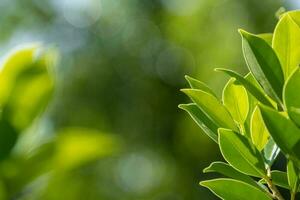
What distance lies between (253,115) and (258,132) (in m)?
0.02

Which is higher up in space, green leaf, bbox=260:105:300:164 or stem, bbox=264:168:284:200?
green leaf, bbox=260:105:300:164

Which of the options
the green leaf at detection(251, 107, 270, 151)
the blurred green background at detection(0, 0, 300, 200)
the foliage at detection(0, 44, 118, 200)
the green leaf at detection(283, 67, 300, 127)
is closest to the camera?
the green leaf at detection(283, 67, 300, 127)

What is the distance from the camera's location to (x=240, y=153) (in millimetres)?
Result: 734

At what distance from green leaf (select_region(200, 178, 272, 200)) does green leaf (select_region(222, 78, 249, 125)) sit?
0.27 feet

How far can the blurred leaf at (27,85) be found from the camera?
34.8 inches

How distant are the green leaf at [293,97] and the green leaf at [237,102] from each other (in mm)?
131

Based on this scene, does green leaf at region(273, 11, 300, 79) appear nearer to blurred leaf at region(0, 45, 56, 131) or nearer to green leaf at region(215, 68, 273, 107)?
green leaf at region(215, 68, 273, 107)

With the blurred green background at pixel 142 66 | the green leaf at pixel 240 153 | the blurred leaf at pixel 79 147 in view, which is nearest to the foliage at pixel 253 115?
the green leaf at pixel 240 153

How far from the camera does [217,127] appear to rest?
30.2 inches

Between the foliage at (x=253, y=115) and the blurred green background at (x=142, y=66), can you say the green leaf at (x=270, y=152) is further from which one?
the blurred green background at (x=142, y=66)

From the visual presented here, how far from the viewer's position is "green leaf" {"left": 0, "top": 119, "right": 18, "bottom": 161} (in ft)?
2.82

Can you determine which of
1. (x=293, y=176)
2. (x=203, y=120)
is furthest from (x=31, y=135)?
(x=293, y=176)

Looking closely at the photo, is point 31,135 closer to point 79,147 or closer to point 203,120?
point 79,147

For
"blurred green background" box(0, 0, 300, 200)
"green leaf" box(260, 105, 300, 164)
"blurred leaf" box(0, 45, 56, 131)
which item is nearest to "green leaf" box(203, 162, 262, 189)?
"green leaf" box(260, 105, 300, 164)
